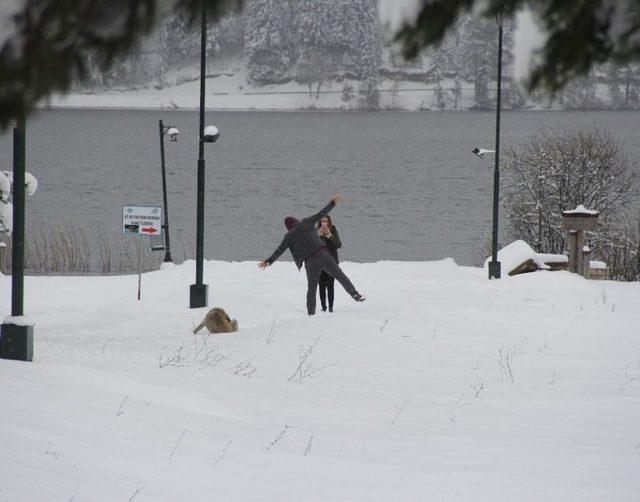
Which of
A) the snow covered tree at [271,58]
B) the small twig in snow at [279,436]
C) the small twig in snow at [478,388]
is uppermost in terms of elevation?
the snow covered tree at [271,58]

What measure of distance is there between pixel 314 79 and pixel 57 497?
193 metres

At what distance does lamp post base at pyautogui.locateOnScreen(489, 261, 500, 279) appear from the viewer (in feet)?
70.0

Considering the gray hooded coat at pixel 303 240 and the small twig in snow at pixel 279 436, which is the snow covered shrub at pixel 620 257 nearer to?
the gray hooded coat at pixel 303 240

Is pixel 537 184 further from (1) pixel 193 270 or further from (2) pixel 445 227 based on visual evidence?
(2) pixel 445 227

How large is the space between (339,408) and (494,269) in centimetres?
1305

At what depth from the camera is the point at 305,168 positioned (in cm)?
9006

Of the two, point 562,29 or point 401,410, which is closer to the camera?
point 562,29

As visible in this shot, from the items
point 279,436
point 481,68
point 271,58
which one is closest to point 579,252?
point 279,436

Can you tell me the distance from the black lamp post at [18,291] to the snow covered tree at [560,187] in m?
25.0

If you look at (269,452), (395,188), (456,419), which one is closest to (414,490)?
(269,452)

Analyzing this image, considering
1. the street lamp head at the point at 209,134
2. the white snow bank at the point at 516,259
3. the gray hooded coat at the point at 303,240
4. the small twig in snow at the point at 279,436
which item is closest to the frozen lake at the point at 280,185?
the street lamp head at the point at 209,134

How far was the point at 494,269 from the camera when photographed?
21406 millimetres

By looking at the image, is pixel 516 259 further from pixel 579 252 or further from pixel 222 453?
pixel 222 453

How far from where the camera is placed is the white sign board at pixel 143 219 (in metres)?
18.7
